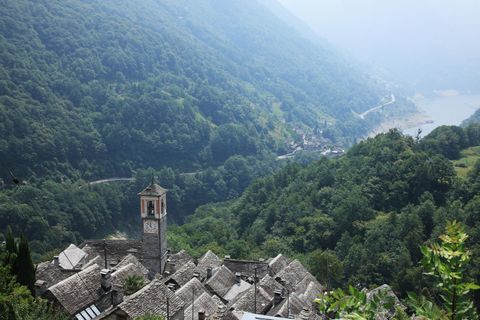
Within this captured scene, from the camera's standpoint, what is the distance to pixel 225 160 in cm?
12556

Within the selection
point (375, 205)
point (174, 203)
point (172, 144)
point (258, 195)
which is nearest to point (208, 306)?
point (375, 205)

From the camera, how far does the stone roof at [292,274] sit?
3953 centimetres

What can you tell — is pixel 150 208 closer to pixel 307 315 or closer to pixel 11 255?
pixel 307 315

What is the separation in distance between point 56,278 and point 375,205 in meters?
38.4

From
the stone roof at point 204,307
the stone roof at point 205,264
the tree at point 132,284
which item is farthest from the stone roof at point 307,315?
the stone roof at point 205,264

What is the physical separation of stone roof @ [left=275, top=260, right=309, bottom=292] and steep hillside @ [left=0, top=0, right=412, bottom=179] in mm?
53776

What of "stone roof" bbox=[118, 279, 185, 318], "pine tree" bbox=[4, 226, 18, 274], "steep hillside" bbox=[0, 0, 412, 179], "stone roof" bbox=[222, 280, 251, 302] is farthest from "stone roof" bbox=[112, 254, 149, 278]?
"steep hillside" bbox=[0, 0, 412, 179]

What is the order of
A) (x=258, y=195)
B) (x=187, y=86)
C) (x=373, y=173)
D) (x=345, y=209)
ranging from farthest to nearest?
(x=187, y=86)
(x=258, y=195)
(x=373, y=173)
(x=345, y=209)

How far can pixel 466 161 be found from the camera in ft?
224

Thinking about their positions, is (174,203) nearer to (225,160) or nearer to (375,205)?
(225,160)

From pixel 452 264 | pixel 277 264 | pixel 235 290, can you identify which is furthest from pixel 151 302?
pixel 452 264

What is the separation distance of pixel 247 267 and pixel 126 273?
36.3 ft

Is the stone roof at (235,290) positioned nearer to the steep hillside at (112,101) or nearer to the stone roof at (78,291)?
the stone roof at (78,291)

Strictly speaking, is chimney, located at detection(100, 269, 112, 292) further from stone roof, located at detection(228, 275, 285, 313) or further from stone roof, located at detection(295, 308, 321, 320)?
stone roof, located at detection(295, 308, 321, 320)
